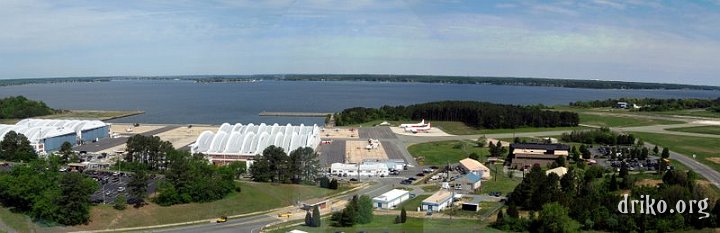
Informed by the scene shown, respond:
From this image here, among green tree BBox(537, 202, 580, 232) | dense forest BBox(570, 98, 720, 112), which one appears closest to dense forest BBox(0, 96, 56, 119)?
A: green tree BBox(537, 202, 580, 232)

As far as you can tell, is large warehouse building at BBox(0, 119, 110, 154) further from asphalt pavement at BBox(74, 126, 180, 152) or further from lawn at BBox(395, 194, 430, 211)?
lawn at BBox(395, 194, 430, 211)

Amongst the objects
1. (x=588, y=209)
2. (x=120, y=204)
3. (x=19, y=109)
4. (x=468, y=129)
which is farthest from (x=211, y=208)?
(x=19, y=109)

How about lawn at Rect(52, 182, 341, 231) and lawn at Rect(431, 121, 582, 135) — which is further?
lawn at Rect(431, 121, 582, 135)

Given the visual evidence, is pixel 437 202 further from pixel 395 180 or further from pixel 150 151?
pixel 150 151

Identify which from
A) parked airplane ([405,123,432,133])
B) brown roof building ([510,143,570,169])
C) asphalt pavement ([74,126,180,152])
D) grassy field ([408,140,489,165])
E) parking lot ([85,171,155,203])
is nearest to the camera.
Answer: parking lot ([85,171,155,203])

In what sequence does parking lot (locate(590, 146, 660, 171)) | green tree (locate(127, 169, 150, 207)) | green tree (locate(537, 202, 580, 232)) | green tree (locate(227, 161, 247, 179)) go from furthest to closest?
parking lot (locate(590, 146, 660, 171))
green tree (locate(227, 161, 247, 179))
green tree (locate(127, 169, 150, 207))
green tree (locate(537, 202, 580, 232))

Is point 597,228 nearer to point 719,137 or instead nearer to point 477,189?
point 477,189

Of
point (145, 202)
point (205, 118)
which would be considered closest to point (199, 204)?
point (145, 202)
